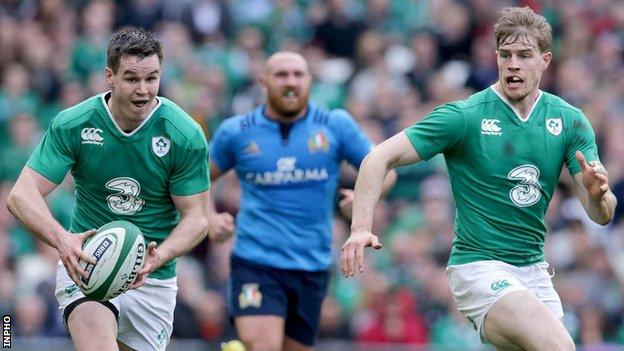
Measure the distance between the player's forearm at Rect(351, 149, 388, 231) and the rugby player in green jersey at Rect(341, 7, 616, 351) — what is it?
0.4 inches

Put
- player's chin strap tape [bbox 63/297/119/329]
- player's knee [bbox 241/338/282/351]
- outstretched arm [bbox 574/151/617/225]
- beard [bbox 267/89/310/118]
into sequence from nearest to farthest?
outstretched arm [bbox 574/151/617/225] → player's chin strap tape [bbox 63/297/119/329] → player's knee [bbox 241/338/282/351] → beard [bbox 267/89/310/118]

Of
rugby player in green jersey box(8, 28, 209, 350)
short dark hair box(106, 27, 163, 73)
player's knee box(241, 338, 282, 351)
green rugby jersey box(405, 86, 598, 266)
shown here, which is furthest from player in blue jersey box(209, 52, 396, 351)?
short dark hair box(106, 27, 163, 73)

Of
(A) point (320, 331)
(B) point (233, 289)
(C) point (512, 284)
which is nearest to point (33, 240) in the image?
(A) point (320, 331)

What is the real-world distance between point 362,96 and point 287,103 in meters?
5.19

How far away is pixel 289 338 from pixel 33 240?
431cm

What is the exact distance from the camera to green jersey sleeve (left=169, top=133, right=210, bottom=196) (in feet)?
28.0

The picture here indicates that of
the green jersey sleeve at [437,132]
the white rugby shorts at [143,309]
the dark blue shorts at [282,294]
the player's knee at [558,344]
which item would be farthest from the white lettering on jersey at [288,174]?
the player's knee at [558,344]

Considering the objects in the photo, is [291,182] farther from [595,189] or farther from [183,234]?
[595,189]

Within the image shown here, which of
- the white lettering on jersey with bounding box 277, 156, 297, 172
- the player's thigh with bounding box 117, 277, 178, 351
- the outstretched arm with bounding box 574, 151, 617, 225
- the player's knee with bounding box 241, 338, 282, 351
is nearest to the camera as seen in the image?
the outstretched arm with bounding box 574, 151, 617, 225

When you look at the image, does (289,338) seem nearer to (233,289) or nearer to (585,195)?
(233,289)

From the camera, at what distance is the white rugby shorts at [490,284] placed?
8312 millimetres

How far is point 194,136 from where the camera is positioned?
8539 millimetres

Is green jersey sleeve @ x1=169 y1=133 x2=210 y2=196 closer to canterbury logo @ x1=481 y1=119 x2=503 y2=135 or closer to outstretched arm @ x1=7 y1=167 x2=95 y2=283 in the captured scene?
outstretched arm @ x1=7 y1=167 x2=95 y2=283

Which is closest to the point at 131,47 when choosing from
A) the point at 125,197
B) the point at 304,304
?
the point at 125,197
